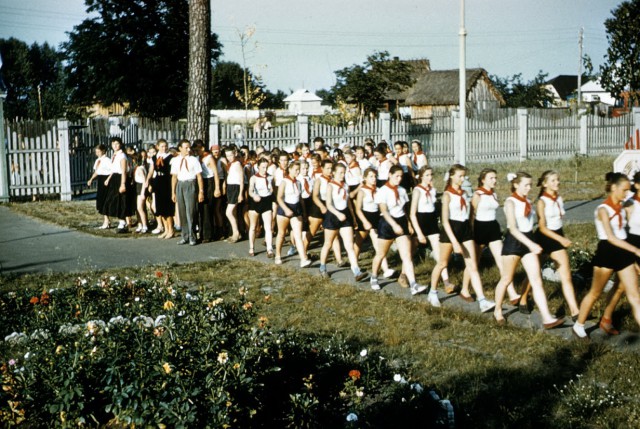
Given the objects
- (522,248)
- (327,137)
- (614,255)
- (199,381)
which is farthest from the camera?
(327,137)

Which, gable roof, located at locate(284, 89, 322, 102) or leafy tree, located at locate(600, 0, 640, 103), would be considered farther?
gable roof, located at locate(284, 89, 322, 102)

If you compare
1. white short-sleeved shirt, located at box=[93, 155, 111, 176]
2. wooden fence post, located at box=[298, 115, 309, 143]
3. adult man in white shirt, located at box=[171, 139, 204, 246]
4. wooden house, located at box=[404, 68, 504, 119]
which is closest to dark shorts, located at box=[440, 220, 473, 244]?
adult man in white shirt, located at box=[171, 139, 204, 246]

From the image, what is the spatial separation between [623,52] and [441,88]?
82.7 ft

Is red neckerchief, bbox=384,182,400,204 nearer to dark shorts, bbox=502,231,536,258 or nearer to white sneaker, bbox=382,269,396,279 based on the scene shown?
white sneaker, bbox=382,269,396,279

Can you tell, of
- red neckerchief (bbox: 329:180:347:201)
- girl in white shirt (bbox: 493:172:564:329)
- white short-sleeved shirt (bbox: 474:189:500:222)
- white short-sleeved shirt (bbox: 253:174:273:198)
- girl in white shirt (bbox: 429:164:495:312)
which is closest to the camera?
girl in white shirt (bbox: 493:172:564:329)

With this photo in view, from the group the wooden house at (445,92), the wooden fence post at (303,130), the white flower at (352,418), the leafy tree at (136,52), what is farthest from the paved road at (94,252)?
the wooden house at (445,92)

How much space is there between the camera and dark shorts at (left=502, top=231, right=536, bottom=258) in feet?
27.1

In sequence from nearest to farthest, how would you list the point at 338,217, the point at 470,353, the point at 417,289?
the point at 470,353, the point at 417,289, the point at 338,217

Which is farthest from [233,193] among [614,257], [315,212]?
[614,257]

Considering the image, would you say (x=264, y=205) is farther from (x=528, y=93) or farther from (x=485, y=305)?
(x=528, y=93)

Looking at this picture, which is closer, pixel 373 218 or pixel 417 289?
pixel 417 289

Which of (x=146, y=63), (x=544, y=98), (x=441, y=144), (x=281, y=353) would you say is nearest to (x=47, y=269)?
(x=281, y=353)

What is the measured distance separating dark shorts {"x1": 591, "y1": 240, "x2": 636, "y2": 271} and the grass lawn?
85 cm

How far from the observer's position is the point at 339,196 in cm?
1105
